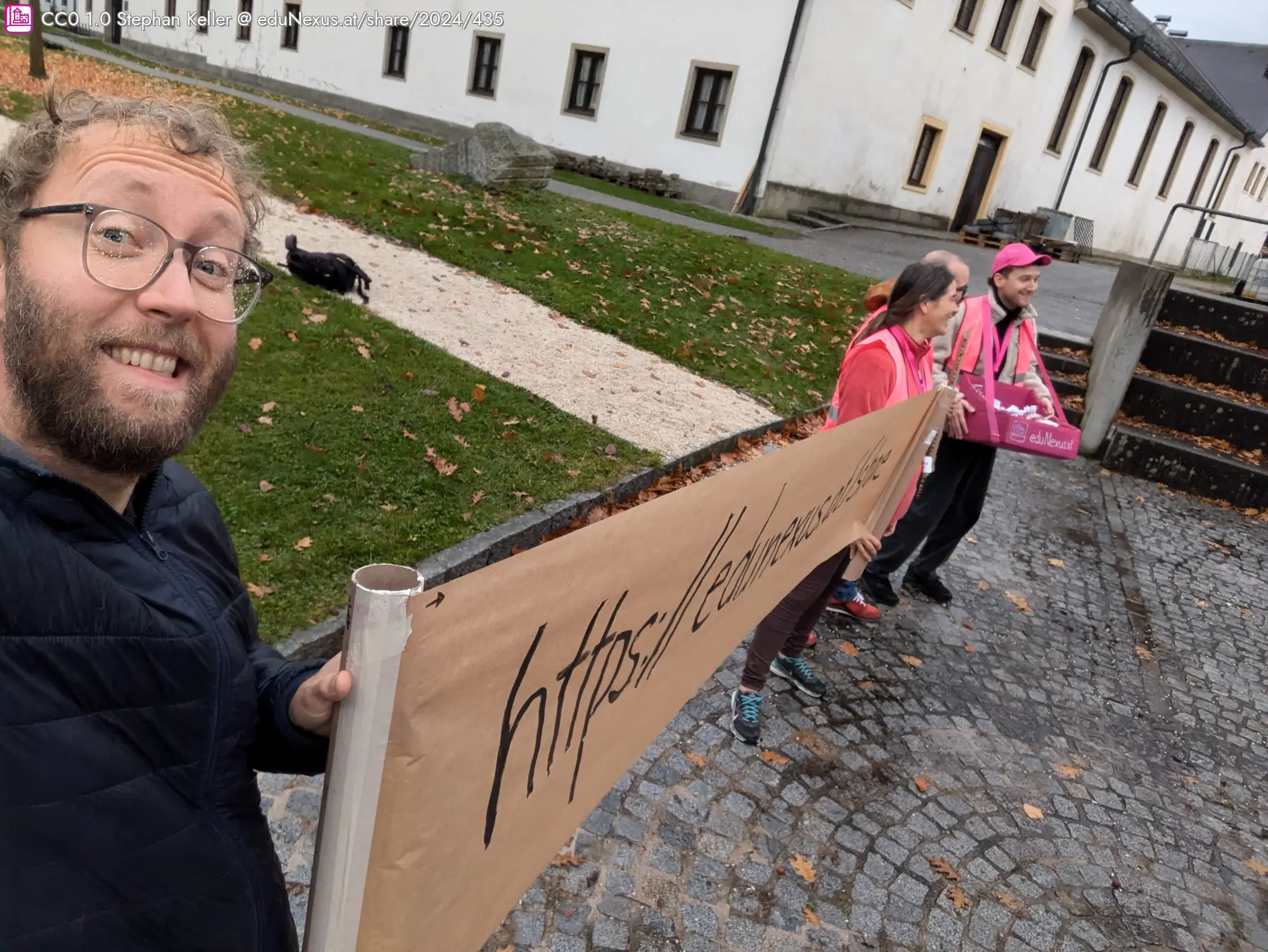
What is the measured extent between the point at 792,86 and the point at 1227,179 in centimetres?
3436

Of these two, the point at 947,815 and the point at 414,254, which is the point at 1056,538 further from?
the point at 414,254

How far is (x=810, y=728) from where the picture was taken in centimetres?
375

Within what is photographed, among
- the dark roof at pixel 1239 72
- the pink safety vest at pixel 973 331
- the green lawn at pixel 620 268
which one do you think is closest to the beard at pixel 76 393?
the pink safety vest at pixel 973 331

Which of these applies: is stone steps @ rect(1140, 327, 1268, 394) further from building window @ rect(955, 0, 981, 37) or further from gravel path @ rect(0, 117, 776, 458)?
building window @ rect(955, 0, 981, 37)

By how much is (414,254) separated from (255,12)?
28.5 metres

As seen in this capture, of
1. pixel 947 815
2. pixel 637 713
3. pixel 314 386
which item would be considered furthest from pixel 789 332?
pixel 637 713

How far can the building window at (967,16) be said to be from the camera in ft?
72.7

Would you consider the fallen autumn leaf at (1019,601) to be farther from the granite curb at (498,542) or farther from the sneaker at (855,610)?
the granite curb at (498,542)

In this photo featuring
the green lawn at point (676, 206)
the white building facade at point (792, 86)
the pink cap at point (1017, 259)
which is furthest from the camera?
the white building facade at point (792, 86)

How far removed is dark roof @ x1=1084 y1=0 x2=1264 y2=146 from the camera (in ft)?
86.0

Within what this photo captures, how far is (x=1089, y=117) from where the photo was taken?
28.7 m

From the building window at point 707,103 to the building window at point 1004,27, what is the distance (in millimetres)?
9717

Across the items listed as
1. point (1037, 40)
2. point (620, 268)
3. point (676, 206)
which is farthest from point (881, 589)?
point (1037, 40)

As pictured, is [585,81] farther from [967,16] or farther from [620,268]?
[620,268]
